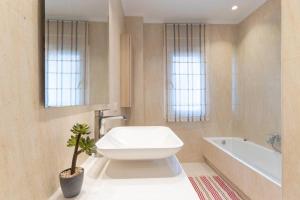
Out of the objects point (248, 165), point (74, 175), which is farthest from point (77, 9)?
point (248, 165)

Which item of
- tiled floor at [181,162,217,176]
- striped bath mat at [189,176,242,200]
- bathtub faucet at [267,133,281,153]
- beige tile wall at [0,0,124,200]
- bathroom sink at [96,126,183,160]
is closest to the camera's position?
beige tile wall at [0,0,124,200]

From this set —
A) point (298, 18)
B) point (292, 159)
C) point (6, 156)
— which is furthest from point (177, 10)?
point (6, 156)

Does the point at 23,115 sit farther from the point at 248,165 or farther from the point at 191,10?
the point at 191,10

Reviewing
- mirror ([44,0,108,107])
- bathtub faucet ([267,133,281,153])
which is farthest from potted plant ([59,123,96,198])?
bathtub faucet ([267,133,281,153])

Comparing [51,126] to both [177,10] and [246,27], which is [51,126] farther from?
[246,27]

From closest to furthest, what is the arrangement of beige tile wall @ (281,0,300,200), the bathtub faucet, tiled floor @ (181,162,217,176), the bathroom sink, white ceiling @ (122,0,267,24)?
beige tile wall @ (281,0,300,200) < the bathroom sink < the bathtub faucet < white ceiling @ (122,0,267,24) < tiled floor @ (181,162,217,176)

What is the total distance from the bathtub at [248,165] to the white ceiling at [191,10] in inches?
87.8

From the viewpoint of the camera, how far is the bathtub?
2.02 metres

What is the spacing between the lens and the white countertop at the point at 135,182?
72cm

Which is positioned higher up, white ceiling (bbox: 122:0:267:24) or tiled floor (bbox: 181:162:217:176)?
white ceiling (bbox: 122:0:267:24)

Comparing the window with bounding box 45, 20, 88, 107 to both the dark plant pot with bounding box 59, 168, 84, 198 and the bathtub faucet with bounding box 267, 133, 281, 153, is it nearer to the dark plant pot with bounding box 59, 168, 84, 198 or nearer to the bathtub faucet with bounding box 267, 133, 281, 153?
the dark plant pot with bounding box 59, 168, 84, 198

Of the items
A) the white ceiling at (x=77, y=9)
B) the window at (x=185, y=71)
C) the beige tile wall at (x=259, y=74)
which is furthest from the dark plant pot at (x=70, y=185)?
the window at (x=185, y=71)

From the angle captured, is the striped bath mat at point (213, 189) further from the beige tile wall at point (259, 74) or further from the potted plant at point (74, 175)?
the potted plant at point (74, 175)

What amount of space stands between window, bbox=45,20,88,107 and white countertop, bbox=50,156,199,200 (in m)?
0.36
